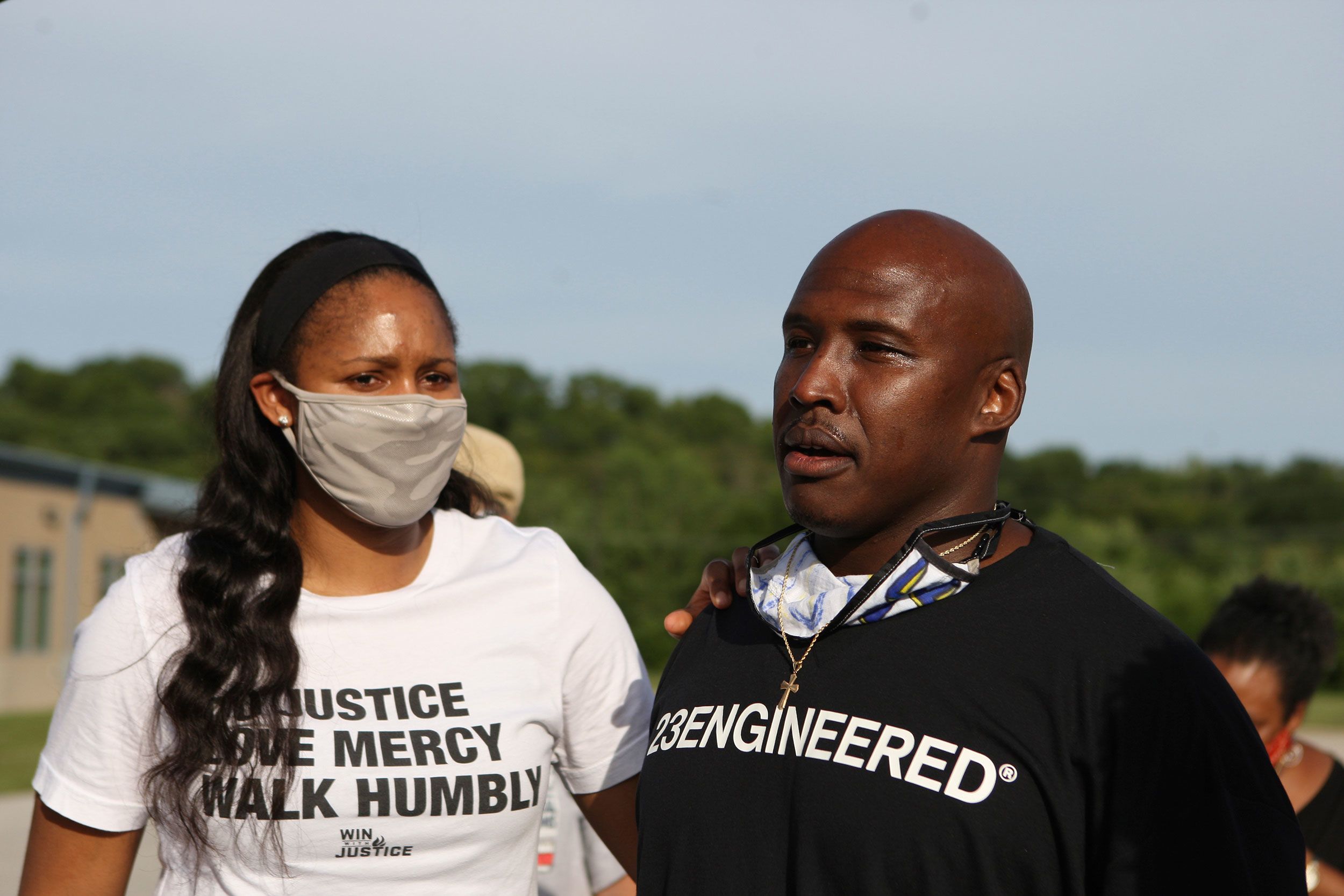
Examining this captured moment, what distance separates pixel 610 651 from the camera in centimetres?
302

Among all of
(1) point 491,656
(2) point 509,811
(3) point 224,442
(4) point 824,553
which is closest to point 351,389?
(3) point 224,442

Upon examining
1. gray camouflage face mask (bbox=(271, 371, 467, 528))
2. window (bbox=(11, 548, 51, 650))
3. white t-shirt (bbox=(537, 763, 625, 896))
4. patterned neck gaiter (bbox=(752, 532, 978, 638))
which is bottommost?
window (bbox=(11, 548, 51, 650))

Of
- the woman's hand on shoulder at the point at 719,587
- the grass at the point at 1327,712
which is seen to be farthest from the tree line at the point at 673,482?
the woman's hand on shoulder at the point at 719,587

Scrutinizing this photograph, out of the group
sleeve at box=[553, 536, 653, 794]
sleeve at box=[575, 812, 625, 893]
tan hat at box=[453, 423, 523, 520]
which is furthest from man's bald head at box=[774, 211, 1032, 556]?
tan hat at box=[453, 423, 523, 520]

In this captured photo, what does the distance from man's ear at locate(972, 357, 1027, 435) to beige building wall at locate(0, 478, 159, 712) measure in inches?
1278

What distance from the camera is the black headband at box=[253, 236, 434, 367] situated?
2.89 m

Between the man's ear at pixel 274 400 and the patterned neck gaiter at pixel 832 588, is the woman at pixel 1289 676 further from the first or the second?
the man's ear at pixel 274 400

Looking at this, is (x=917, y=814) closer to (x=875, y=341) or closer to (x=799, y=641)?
(x=799, y=641)

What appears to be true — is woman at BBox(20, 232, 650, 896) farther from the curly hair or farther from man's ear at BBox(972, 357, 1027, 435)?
the curly hair

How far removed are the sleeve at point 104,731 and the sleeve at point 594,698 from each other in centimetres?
87

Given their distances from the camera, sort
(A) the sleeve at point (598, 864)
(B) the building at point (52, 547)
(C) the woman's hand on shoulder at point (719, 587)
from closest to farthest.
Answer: (C) the woman's hand on shoulder at point (719, 587)
(A) the sleeve at point (598, 864)
(B) the building at point (52, 547)

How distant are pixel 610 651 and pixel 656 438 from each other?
74174mm

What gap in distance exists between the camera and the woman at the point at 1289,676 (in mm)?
4344

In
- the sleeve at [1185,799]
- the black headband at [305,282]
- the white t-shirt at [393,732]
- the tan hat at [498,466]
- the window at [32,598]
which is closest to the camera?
the sleeve at [1185,799]
